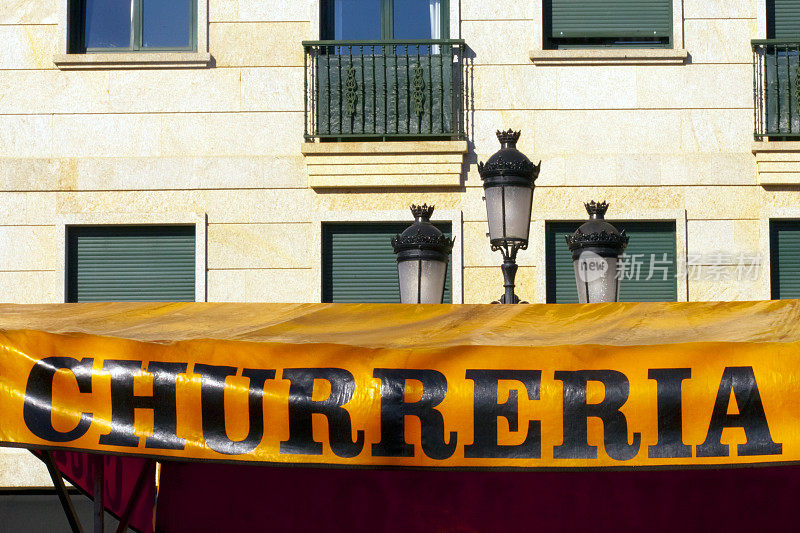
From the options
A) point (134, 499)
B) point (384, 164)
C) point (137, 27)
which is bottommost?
point (134, 499)

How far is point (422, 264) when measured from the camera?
7871 mm

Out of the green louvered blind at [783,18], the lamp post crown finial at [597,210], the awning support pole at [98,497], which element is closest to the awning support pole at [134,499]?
the awning support pole at [98,497]

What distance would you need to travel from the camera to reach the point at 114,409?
4.37 meters

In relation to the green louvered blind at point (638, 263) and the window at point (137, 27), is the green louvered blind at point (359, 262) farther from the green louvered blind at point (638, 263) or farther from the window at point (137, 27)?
the window at point (137, 27)

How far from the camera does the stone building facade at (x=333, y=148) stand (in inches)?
459

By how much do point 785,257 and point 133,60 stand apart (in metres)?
7.84

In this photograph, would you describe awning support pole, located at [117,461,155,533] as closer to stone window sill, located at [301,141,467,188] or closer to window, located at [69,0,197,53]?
stone window sill, located at [301,141,467,188]

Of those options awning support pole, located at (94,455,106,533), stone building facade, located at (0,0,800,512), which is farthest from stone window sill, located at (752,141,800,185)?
awning support pole, located at (94,455,106,533)

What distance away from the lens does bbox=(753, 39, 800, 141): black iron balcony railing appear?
11.7 metres

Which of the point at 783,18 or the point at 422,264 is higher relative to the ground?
the point at 783,18

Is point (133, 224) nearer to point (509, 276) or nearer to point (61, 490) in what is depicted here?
point (509, 276)

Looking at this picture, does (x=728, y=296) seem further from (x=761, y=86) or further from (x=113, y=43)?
(x=113, y=43)

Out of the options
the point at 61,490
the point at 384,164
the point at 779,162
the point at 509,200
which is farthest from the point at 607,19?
the point at 61,490

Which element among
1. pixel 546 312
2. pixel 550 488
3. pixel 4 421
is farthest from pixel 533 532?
pixel 4 421
